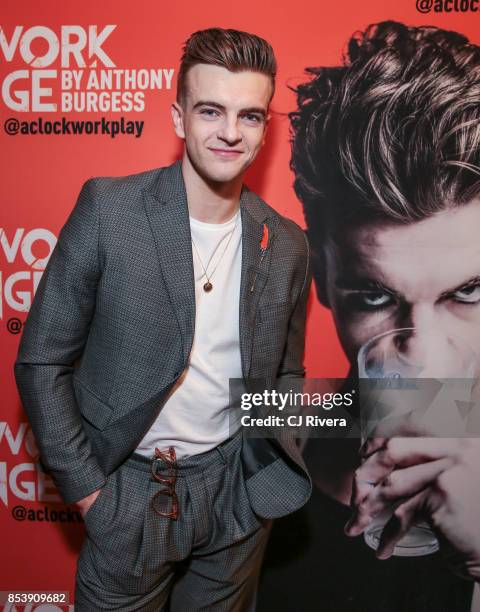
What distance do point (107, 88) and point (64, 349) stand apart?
34.8 inches

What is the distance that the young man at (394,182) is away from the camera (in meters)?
1.89

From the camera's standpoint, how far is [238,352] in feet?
5.24

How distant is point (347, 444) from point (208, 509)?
2.22 ft

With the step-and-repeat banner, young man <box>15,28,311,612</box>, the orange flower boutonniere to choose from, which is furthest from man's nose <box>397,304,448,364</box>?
the orange flower boutonniere

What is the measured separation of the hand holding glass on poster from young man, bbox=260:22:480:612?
4 centimetres

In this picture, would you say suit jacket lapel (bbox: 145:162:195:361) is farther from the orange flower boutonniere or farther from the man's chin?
the orange flower boutonniere

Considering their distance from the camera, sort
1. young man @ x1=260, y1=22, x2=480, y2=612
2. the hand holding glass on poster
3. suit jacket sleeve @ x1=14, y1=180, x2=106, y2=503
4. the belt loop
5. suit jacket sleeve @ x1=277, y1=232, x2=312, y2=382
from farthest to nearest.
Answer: the hand holding glass on poster, young man @ x1=260, y1=22, x2=480, y2=612, suit jacket sleeve @ x1=277, y1=232, x2=312, y2=382, the belt loop, suit jacket sleeve @ x1=14, y1=180, x2=106, y2=503

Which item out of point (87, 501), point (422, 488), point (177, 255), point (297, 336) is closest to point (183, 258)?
point (177, 255)

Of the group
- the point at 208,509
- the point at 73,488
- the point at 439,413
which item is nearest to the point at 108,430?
the point at 73,488

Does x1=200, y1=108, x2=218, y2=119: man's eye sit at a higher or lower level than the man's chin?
higher

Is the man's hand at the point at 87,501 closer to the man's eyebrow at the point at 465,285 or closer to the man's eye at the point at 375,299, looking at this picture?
the man's eye at the point at 375,299

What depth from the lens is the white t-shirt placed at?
1.54 meters

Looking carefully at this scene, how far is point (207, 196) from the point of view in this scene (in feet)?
5.02

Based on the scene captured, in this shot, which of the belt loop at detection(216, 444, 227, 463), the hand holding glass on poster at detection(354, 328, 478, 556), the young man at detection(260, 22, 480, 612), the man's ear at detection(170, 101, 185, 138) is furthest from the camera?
the hand holding glass on poster at detection(354, 328, 478, 556)
